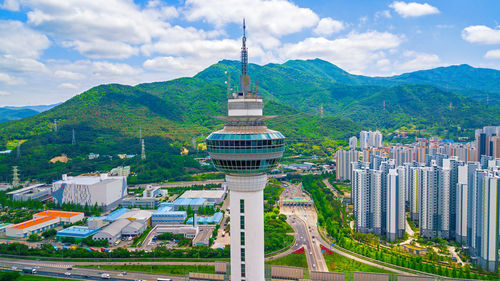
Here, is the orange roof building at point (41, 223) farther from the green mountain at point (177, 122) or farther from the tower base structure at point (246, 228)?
the tower base structure at point (246, 228)

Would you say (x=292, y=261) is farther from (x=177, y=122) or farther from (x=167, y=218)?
(x=177, y=122)

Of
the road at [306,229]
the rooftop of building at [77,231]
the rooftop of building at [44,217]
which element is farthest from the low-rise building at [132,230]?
the road at [306,229]

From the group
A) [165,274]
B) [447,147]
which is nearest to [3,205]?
[165,274]

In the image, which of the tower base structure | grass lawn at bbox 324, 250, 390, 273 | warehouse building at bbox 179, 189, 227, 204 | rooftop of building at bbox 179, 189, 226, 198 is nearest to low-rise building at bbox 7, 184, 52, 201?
rooftop of building at bbox 179, 189, 226, 198

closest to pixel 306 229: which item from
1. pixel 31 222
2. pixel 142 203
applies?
pixel 142 203

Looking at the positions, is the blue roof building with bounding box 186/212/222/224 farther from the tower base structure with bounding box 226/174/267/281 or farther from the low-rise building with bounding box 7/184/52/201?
the low-rise building with bounding box 7/184/52/201

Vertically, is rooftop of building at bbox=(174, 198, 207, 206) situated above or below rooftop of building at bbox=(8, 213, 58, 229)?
above
